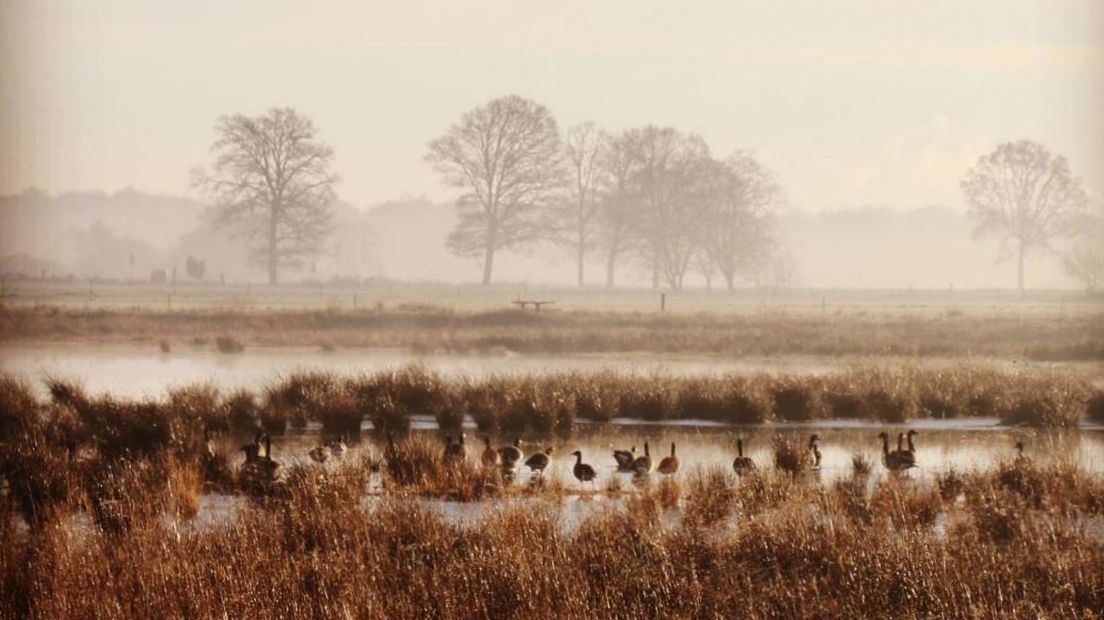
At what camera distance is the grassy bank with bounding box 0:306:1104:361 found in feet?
136

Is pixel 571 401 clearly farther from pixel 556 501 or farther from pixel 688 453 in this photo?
pixel 556 501

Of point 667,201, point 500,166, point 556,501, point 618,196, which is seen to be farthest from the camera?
point 618,196

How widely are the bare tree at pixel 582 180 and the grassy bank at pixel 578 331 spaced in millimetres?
24170

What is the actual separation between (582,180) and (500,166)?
746 cm

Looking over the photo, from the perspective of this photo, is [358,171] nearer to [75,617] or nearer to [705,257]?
[705,257]

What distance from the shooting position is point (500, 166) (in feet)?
236

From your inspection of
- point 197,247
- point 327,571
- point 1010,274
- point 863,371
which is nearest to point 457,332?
point 863,371

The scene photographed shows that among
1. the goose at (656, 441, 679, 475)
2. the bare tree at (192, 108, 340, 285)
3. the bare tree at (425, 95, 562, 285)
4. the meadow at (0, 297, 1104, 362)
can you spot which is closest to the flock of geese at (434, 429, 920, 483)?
the goose at (656, 441, 679, 475)

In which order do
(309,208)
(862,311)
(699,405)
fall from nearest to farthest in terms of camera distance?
1. (699,405)
2. (862,311)
3. (309,208)

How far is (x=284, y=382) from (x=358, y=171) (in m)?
94.7

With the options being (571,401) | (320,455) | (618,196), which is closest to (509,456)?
(320,455)

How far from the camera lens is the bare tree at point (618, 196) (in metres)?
74.5

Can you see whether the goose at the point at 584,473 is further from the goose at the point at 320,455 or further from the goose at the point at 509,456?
the goose at the point at 320,455

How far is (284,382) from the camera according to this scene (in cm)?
2591
